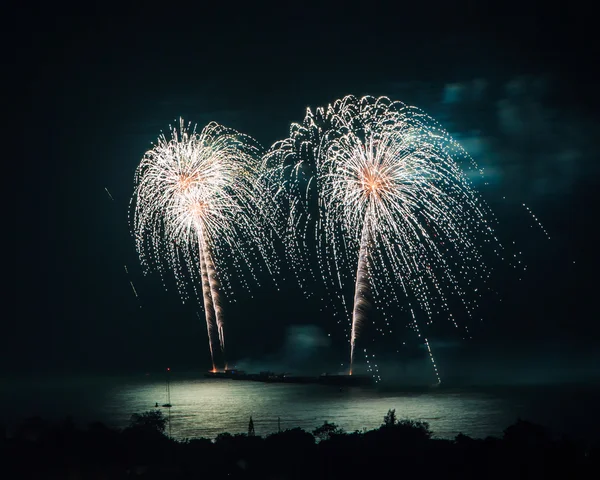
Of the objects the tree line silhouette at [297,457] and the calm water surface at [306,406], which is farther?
the calm water surface at [306,406]

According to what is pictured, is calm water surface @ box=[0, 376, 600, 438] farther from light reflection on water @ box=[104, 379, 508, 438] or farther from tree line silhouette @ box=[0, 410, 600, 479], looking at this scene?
tree line silhouette @ box=[0, 410, 600, 479]

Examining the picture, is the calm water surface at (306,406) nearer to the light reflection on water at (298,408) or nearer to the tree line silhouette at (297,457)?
the light reflection on water at (298,408)

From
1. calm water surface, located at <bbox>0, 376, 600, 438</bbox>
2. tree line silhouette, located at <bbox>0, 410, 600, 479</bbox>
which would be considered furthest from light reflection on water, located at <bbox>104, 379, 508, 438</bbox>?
tree line silhouette, located at <bbox>0, 410, 600, 479</bbox>

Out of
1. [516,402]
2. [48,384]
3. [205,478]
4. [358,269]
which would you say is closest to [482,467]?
[205,478]

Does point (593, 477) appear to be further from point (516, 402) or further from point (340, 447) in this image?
point (516, 402)

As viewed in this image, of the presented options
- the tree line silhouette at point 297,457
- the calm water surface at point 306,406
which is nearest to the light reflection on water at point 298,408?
the calm water surface at point 306,406
